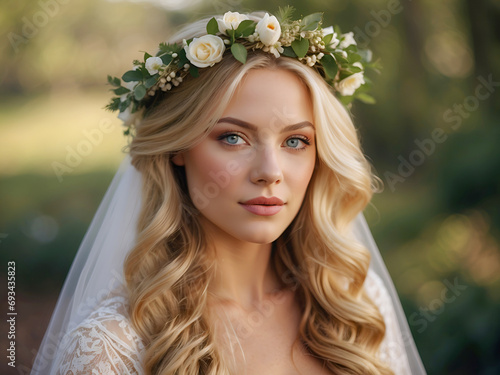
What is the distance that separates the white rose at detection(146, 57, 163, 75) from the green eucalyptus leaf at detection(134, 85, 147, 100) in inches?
3.2

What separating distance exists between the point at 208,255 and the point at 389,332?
1010 millimetres

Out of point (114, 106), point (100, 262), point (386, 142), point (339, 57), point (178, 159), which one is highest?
point (386, 142)

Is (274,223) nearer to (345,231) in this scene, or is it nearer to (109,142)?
(345,231)

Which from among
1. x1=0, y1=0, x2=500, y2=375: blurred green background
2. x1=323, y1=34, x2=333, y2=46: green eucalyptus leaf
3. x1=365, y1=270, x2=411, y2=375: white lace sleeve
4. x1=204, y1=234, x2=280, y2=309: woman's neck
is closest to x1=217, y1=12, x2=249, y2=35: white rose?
x1=323, y1=34, x2=333, y2=46: green eucalyptus leaf

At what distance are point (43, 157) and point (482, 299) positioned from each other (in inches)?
172

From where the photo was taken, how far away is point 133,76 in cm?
220

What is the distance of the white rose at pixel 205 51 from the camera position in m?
2.02

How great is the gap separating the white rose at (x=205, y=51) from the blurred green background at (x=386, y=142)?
217 cm

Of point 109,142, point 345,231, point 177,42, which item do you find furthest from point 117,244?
point 109,142

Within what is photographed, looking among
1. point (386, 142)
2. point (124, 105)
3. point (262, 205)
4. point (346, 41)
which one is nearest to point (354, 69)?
point (346, 41)

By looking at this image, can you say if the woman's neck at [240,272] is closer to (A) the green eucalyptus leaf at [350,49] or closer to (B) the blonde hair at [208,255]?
(B) the blonde hair at [208,255]

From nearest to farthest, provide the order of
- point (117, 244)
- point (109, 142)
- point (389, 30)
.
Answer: point (117, 244), point (389, 30), point (109, 142)

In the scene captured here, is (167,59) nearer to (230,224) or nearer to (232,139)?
(232,139)

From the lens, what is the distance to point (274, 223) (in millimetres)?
2064
